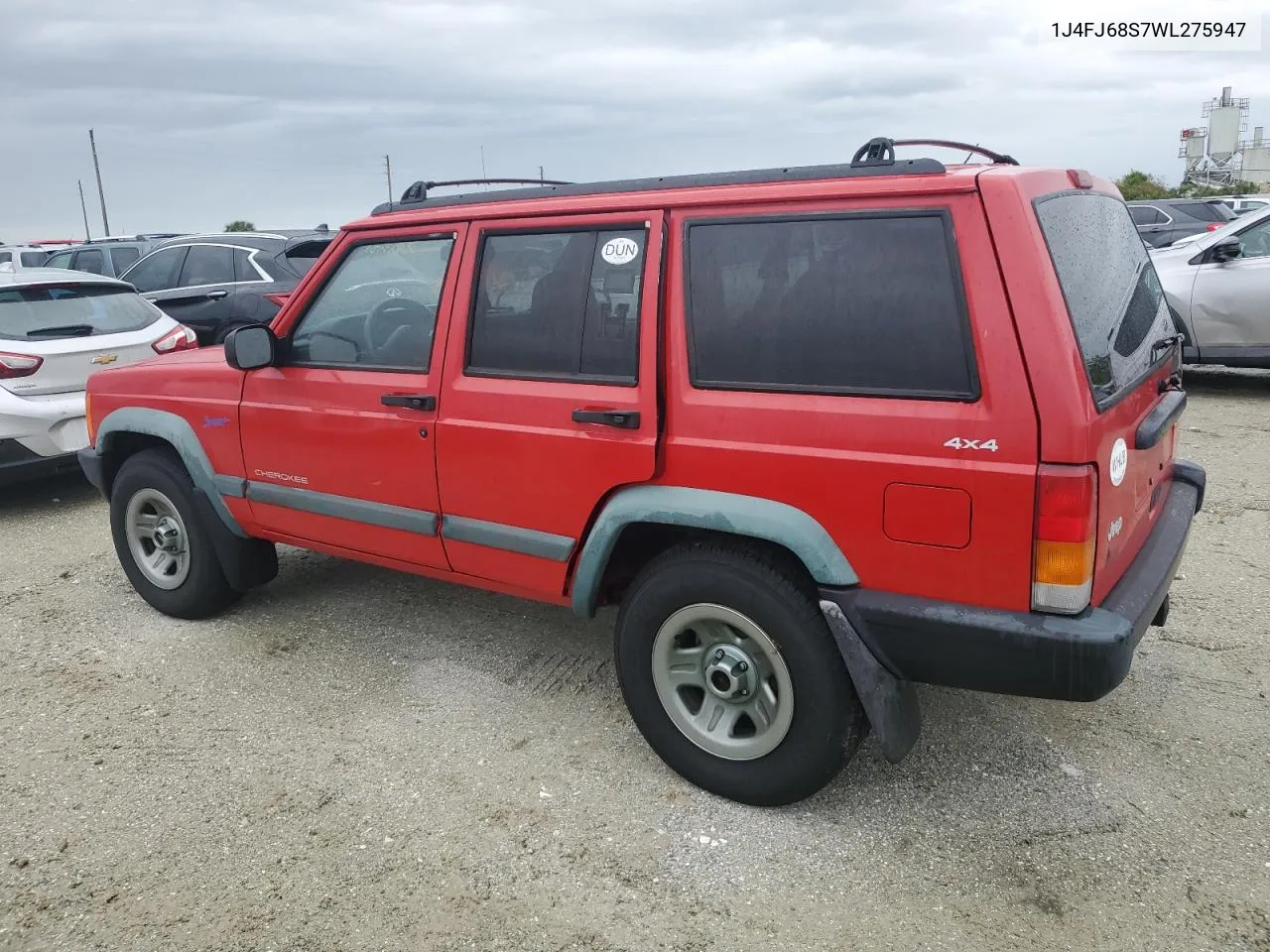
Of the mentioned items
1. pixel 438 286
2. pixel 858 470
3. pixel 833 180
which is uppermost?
pixel 833 180

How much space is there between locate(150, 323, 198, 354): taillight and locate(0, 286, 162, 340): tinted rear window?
18 cm

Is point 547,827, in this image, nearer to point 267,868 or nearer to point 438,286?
point 267,868

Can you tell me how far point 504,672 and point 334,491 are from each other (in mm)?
995

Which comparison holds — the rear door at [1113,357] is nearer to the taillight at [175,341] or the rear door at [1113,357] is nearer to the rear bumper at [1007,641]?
the rear bumper at [1007,641]

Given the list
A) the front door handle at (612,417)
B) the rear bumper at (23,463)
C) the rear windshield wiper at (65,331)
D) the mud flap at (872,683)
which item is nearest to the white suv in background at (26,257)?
the rear windshield wiper at (65,331)

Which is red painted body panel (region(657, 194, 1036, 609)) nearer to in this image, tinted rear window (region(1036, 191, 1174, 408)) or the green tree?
tinted rear window (region(1036, 191, 1174, 408))

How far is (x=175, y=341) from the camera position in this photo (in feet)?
24.0

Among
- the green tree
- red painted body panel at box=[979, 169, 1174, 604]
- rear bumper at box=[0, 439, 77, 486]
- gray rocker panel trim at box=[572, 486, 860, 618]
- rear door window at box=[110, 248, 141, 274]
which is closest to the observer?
red painted body panel at box=[979, 169, 1174, 604]

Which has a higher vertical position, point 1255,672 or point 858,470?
point 858,470

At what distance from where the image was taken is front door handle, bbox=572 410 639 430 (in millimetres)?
2928

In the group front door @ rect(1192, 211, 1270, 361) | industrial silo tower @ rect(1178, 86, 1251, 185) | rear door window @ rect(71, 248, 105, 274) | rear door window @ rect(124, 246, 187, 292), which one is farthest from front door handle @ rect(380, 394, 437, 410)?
industrial silo tower @ rect(1178, 86, 1251, 185)

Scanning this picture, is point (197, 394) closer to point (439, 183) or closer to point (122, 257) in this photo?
point (439, 183)

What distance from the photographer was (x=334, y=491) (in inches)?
150

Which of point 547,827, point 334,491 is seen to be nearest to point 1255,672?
point 547,827
